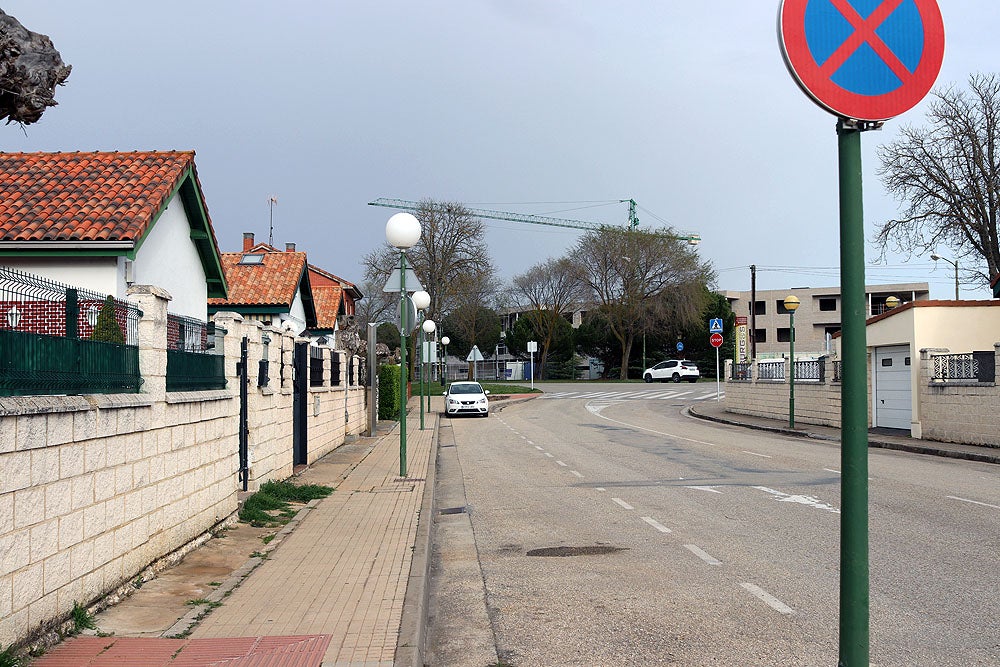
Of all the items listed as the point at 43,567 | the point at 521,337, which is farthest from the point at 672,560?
the point at 521,337

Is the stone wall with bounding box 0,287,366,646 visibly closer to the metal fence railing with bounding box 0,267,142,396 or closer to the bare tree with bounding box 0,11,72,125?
the metal fence railing with bounding box 0,267,142,396

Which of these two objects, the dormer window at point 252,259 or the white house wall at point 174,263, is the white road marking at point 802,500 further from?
the dormer window at point 252,259

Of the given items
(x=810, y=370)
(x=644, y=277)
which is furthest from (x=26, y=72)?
(x=644, y=277)

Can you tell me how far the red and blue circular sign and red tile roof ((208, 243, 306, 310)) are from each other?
84.4 feet

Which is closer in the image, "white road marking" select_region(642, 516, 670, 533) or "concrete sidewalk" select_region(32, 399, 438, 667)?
"concrete sidewalk" select_region(32, 399, 438, 667)

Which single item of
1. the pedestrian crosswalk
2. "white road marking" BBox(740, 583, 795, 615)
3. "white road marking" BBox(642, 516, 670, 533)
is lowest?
the pedestrian crosswalk

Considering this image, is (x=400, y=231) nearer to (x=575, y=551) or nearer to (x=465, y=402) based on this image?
(x=575, y=551)

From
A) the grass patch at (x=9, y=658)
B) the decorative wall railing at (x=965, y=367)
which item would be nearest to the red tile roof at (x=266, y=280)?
the decorative wall railing at (x=965, y=367)

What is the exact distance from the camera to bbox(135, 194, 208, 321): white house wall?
54.3 ft

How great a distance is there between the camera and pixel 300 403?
15.6 metres

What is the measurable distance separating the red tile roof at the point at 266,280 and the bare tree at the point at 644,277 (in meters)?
40.6

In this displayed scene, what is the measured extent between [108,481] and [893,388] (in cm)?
2316

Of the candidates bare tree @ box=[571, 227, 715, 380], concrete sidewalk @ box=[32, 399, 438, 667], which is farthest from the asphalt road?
bare tree @ box=[571, 227, 715, 380]

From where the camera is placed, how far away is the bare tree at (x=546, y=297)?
76.5 m
